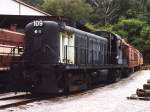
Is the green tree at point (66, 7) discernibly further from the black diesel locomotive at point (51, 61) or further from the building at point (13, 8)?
the black diesel locomotive at point (51, 61)

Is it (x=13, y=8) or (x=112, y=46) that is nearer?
(x=112, y=46)

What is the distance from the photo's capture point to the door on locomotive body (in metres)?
17.3

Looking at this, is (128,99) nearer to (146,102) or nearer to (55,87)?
(146,102)

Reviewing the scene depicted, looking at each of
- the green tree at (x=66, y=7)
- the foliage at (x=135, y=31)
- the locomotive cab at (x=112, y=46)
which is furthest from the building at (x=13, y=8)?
the green tree at (x=66, y=7)

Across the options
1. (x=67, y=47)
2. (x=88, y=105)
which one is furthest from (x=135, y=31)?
(x=88, y=105)

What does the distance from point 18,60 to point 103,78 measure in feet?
24.7

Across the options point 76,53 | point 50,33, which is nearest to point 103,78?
point 76,53

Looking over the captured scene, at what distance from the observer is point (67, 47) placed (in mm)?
17781

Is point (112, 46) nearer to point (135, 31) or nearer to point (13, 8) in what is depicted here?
point (13, 8)

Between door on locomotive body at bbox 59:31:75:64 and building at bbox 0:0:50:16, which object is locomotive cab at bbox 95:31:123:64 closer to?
door on locomotive body at bbox 59:31:75:64

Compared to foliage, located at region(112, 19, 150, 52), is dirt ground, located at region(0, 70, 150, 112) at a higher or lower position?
lower

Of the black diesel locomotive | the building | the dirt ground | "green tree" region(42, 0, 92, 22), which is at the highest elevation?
"green tree" region(42, 0, 92, 22)

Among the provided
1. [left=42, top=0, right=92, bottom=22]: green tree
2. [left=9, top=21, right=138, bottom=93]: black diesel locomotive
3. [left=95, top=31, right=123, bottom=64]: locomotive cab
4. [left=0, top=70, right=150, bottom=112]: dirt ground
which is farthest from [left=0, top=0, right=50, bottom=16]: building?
[left=42, top=0, right=92, bottom=22]: green tree

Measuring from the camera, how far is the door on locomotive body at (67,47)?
1730cm
